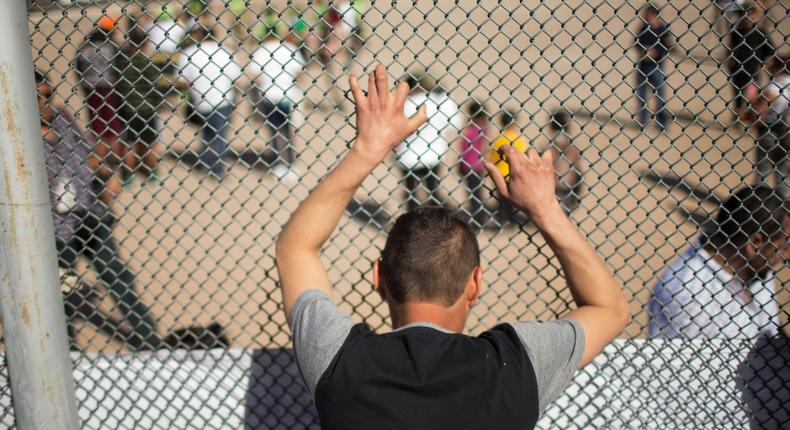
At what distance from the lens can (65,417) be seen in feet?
6.95

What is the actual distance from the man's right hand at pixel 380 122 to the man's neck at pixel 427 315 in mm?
422

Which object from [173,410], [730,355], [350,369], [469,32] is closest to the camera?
[350,369]

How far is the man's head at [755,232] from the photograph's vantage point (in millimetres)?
2748

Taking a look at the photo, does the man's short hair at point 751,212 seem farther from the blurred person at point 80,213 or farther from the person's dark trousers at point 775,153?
the blurred person at point 80,213

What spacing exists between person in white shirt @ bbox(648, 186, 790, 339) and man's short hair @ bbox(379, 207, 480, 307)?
4.41 ft

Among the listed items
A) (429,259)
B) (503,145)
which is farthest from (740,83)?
(429,259)

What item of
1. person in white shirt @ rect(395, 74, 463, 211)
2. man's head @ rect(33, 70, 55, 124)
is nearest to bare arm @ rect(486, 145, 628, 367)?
man's head @ rect(33, 70, 55, 124)

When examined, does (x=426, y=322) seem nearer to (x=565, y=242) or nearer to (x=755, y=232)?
(x=565, y=242)

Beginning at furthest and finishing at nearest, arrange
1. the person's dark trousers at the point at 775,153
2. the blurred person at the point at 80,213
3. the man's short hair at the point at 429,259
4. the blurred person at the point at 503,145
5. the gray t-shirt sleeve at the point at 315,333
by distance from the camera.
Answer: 1. the blurred person at the point at 80,213
2. the person's dark trousers at the point at 775,153
3. the blurred person at the point at 503,145
4. the man's short hair at the point at 429,259
5. the gray t-shirt sleeve at the point at 315,333

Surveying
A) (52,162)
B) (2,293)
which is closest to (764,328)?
(2,293)

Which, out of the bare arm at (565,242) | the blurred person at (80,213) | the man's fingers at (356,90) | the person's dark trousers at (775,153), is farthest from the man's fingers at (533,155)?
the blurred person at (80,213)

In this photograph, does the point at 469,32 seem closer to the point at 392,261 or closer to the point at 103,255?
the point at 103,255

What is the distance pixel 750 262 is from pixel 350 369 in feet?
6.83

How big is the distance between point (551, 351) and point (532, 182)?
1.61ft
